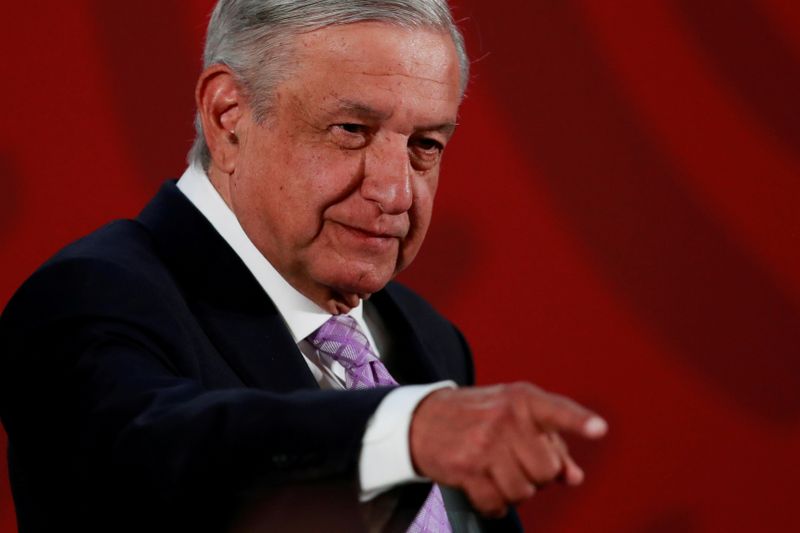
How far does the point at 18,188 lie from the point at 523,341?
826 millimetres

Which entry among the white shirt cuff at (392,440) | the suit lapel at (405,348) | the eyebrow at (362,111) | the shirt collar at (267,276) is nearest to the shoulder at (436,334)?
the suit lapel at (405,348)

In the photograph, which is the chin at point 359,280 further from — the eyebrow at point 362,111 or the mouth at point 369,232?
the eyebrow at point 362,111

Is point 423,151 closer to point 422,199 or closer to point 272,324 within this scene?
point 422,199

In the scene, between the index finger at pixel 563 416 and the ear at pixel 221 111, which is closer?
the index finger at pixel 563 416

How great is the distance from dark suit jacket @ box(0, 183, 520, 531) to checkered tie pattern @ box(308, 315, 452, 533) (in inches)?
3.6

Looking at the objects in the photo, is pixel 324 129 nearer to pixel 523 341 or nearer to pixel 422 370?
pixel 422 370

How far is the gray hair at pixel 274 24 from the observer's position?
1.36m

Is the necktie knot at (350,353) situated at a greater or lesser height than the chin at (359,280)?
lesser

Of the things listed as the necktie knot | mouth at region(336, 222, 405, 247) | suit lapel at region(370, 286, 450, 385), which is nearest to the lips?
mouth at region(336, 222, 405, 247)

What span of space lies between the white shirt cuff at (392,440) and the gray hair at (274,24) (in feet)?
1.77

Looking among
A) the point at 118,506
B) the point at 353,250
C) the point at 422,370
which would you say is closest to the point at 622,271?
the point at 422,370

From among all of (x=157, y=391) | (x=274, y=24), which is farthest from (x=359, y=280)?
(x=157, y=391)

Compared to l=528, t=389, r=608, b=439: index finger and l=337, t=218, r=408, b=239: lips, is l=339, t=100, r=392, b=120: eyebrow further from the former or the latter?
l=528, t=389, r=608, b=439: index finger

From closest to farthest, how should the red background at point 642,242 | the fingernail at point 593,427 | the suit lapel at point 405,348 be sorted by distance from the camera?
the fingernail at point 593,427 < the suit lapel at point 405,348 < the red background at point 642,242
